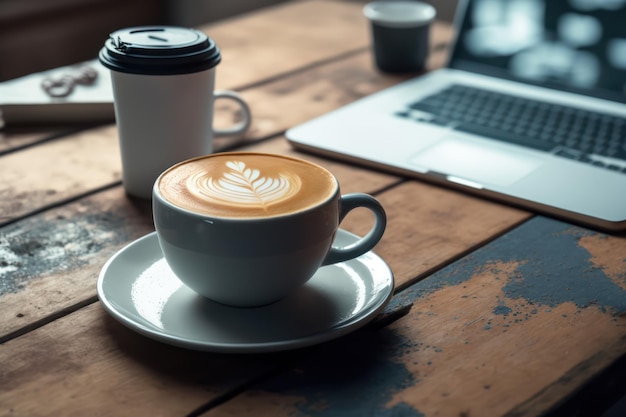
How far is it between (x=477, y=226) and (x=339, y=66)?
0.57m

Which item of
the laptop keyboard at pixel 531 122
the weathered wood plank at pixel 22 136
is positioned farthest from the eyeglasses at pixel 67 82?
the laptop keyboard at pixel 531 122

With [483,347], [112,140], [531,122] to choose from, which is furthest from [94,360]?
[531,122]

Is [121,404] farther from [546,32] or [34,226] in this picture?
[546,32]

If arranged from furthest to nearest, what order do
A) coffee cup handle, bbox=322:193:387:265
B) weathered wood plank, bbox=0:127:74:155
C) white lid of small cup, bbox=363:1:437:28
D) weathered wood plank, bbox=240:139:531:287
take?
1. white lid of small cup, bbox=363:1:437:28
2. weathered wood plank, bbox=0:127:74:155
3. weathered wood plank, bbox=240:139:531:287
4. coffee cup handle, bbox=322:193:387:265

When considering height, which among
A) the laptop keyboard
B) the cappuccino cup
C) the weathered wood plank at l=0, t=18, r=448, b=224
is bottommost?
the weathered wood plank at l=0, t=18, r=448, b=224

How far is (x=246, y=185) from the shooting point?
2.06 feet

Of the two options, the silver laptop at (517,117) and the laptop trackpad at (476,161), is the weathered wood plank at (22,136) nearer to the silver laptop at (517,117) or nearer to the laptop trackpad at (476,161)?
the silver laptop at (517,117)

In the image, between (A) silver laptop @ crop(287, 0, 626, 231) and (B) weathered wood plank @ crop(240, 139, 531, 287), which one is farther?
(A) silver laptop @ crop(287, 0, 626, 231)

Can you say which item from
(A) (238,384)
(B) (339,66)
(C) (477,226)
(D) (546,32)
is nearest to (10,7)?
(B) (339,66)

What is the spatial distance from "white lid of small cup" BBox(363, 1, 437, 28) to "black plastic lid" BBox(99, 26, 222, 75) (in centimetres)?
47

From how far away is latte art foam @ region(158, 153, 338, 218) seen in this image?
60 cm

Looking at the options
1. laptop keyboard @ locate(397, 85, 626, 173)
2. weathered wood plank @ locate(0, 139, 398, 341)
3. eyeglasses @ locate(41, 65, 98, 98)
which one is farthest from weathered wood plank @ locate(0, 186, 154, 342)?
laptop keyboard @ locate(397, 85, 626, 173)

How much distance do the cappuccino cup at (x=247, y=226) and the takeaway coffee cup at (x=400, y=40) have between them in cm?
65

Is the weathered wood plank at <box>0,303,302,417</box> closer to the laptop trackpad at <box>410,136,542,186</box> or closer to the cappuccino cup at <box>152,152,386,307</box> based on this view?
the cappuccino cup at <box>152,152,386,307</box>
